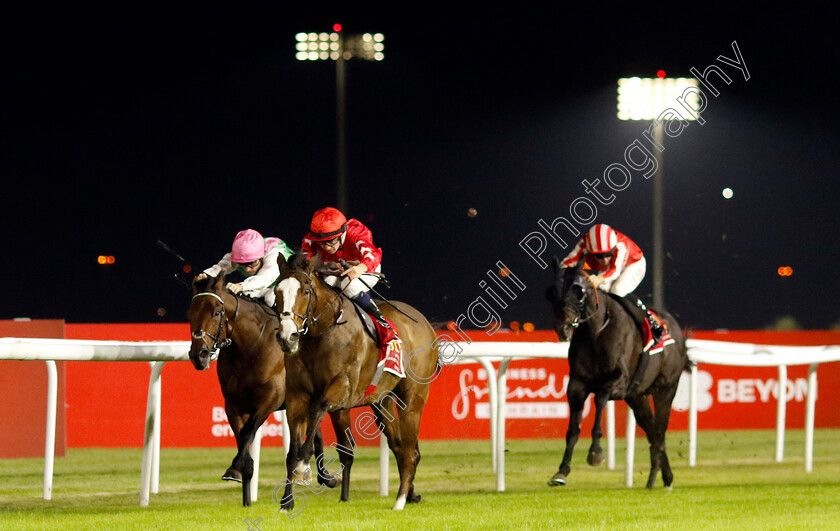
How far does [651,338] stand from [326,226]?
2513 millimetres

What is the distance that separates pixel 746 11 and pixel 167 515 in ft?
52.2

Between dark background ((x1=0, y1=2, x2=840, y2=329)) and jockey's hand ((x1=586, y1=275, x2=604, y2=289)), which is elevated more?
dark background ((x1=0, y1=2, x2=840, y2=329))

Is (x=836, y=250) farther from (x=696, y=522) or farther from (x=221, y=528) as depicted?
(x=221, y=528)

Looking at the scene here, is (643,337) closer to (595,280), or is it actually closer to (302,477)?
(595,280)

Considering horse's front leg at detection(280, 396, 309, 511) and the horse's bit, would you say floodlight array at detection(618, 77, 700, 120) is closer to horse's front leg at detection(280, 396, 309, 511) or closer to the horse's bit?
the horse's bit

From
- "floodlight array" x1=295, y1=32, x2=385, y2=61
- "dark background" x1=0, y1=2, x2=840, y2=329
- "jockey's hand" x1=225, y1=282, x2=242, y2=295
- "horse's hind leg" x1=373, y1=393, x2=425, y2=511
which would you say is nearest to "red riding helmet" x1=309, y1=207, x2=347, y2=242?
"jockey's hand" x1=225, y1=282, x2=242, y2=295

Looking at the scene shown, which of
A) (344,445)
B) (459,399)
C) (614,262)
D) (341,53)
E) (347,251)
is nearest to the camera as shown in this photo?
(347,251)

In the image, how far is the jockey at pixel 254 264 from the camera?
260 inches

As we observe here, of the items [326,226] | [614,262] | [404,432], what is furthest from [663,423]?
[326,226]

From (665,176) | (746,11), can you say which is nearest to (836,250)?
(665,176)

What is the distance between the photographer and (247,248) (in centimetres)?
666

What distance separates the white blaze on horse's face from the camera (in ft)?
17.5

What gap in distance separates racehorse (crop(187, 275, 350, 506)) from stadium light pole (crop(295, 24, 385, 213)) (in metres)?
7.36

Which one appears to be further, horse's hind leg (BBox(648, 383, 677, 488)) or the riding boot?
horse's hind leg (BBox(648, 383, 677, 488))
